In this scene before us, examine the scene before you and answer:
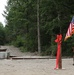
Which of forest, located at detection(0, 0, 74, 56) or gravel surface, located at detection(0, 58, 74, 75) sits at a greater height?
forest, located at detection(0, 0, 74, 56)

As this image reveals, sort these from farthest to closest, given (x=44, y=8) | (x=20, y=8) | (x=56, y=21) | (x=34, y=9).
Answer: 1. (x=20, y=8)
2. (x=34, y=9)
3. (x=44, y=8)
4. (x=56, y=21)

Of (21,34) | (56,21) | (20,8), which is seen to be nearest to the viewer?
(56,21)

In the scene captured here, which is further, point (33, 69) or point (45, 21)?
point (45, 21)

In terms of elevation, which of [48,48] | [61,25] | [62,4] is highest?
[62,4]

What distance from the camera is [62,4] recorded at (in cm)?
3531

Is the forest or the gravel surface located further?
the forest

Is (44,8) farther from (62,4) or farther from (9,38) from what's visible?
(9,38)

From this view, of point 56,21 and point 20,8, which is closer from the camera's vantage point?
point 56,21

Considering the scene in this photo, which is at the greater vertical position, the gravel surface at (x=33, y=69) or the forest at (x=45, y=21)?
the forest at (x=45, y=21)

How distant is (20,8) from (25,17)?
5.89 ft

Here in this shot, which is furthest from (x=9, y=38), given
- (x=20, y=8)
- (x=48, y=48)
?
(x=48, y=48)

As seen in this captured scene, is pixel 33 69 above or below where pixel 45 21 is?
below

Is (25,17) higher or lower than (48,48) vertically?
higher

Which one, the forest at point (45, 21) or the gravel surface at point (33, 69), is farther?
the forest at point (45, 21)
